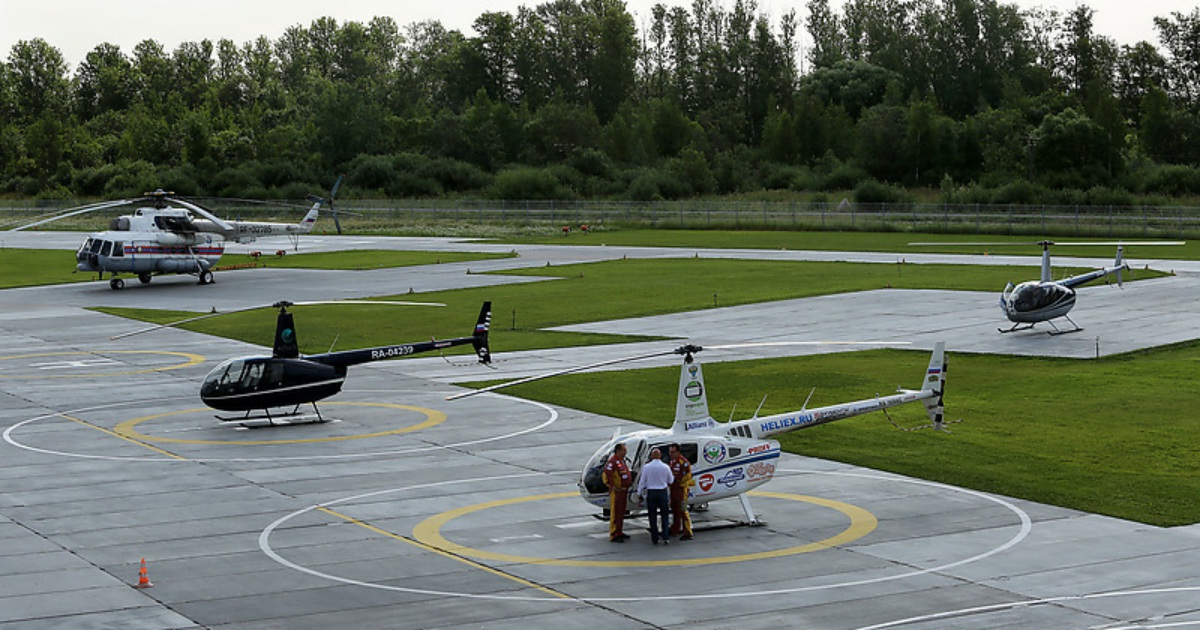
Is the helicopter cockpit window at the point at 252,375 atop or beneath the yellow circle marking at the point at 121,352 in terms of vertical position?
atop

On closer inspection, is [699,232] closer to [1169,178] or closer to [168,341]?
[1169,178]

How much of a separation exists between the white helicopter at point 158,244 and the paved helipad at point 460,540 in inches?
1548

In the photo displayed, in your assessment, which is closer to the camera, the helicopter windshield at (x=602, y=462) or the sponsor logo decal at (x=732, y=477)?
the helicopter windshield at (x=602, y=462)

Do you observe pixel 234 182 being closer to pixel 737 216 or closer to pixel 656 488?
pixel 737 216

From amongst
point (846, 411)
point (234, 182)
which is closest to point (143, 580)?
point (846, 411)

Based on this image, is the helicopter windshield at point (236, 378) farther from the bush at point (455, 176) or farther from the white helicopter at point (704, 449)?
the bush at point (455, 176)

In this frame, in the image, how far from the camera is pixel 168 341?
6181cm

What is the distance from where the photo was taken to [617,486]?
27.8m

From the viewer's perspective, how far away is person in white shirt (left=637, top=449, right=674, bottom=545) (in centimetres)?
2736

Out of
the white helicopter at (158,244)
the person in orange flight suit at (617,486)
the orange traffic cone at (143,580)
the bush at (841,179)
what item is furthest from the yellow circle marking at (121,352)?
the bush at (841,179)

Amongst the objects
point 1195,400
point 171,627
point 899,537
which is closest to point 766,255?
point 1195,400

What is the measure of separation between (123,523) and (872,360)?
97.9 feet

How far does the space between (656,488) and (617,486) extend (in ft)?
2.72

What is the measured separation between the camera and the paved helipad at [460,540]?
926 inches
